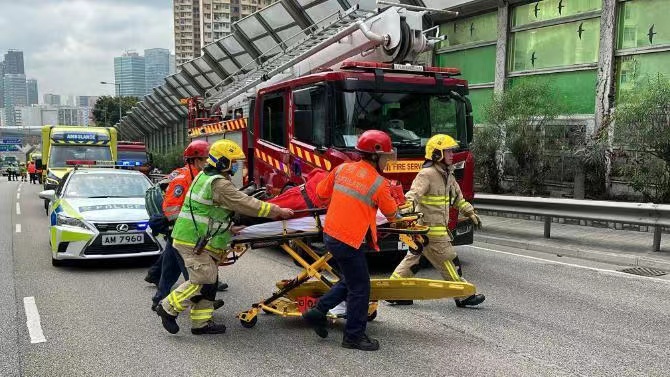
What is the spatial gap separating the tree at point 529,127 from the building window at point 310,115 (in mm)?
7222

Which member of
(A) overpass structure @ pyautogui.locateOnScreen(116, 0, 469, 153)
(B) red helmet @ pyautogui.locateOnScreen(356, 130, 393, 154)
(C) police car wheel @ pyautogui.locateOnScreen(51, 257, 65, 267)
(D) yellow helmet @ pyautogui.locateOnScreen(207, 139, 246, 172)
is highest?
(A) overpass structure @ pyautogui.locateOnScreen(116, 0, 469, 153)

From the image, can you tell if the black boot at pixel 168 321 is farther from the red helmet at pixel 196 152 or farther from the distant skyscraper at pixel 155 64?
the distant skyscraper at pixel 155 64

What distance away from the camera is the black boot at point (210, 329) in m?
5.16

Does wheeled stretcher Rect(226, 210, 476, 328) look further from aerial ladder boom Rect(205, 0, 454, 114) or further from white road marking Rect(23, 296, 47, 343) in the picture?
aerial ladder boom Rect(205, 0, 454, 114)

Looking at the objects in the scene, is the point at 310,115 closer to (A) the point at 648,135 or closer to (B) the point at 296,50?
(B) the point at 296,50

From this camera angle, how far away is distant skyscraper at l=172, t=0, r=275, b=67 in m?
120

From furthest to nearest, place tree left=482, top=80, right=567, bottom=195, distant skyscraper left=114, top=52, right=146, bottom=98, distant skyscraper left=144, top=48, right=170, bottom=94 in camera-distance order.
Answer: distant skyscraper left=144, top=48, right=170, bottom=94 < distant skyscraper left=114, top=52, right=146, bottom=98 < tree left=482, top=80, right=567, bottom=195

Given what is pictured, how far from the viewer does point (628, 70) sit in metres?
14.2

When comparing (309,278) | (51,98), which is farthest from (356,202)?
(51,98)

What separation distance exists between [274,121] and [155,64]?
134 metres

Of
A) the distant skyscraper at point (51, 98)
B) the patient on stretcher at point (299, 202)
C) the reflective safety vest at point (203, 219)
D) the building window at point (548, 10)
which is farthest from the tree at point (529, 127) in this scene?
the distant skyscraper at point (51, 98)

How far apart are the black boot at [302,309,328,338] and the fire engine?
112 inches

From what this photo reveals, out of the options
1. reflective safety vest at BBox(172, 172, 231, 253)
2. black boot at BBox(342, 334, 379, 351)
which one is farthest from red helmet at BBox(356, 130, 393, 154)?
black boot at BBox(342, 334, 379, 351)

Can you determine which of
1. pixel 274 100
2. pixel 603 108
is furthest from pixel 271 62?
pixel 603 108
